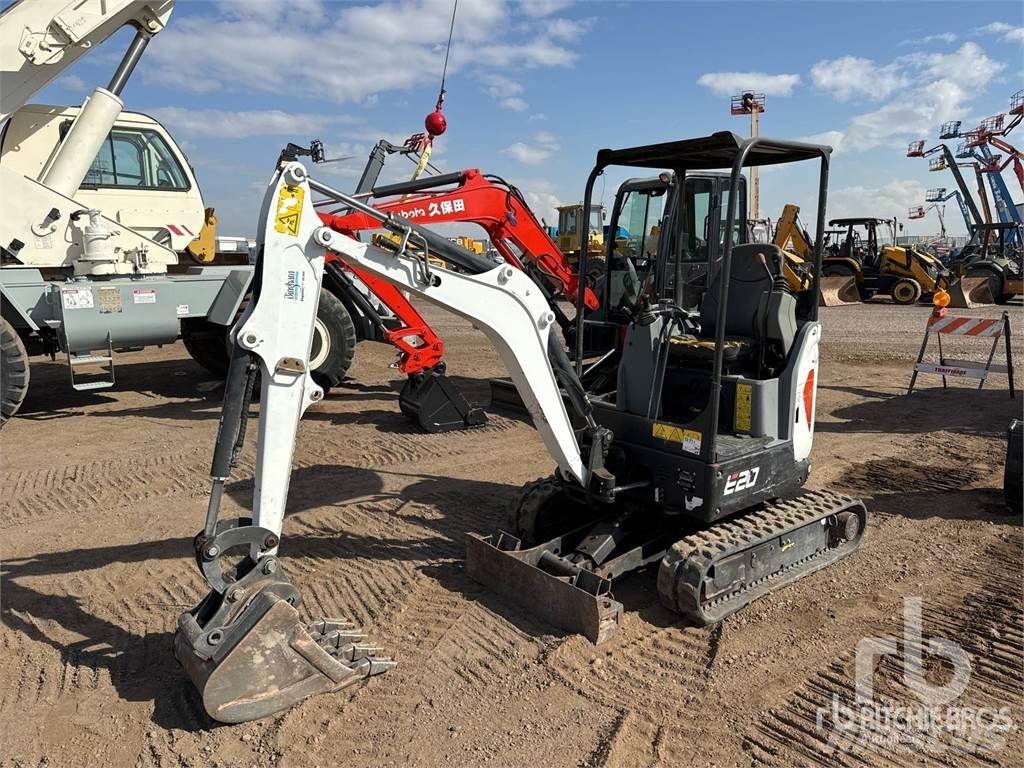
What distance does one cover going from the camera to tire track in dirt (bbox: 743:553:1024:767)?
2.91 m

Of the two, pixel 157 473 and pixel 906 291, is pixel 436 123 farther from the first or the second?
pixel 906 291

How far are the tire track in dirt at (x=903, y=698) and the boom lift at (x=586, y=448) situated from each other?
69 centimetres

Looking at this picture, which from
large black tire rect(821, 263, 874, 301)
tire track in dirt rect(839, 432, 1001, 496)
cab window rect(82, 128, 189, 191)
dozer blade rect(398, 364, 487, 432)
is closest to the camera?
tire track in dirt rect(839, 432, 1001, 496)

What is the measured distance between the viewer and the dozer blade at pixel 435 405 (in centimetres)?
760

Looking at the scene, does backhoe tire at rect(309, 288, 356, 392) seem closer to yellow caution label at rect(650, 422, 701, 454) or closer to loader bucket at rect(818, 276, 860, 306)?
yellow caution label at rect(650, 422, 701, 454)

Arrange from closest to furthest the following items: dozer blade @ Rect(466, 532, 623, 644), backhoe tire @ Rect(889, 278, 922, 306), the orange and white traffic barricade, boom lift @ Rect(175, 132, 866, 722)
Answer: boom lift @ Rect(175, 132, 866, 722)
dozer blade @ Rect(466, 532, 623, 644)
the orange and white traffic barricade
backhoe tire @ Rect(889, 278, 922, 306)

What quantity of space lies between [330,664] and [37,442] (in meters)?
5.68

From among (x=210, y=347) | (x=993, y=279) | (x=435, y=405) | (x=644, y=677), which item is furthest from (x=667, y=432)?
(x=993, y=279)

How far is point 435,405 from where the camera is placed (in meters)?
7.65

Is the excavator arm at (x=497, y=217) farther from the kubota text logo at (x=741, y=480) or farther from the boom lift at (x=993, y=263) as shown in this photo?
the boom lift at (x=993, y=263)

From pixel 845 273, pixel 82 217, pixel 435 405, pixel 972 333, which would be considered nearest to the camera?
pixel 435 405

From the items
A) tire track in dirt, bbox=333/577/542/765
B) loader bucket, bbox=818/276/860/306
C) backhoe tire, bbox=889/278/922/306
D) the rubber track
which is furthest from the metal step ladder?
backhoe tire, bbox=889/278/922/306

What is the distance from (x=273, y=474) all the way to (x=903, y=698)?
2.91 meters

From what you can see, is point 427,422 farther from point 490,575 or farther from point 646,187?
point 646,187
